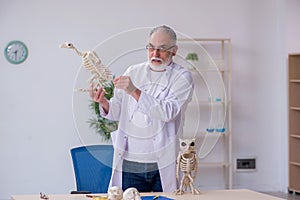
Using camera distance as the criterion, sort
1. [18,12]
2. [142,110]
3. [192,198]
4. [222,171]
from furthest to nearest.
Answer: [222,171] < [18,12] < [192,198] < [142,110]

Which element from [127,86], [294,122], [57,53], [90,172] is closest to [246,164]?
[294,122]

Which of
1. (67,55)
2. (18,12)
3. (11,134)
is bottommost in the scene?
(11,134)

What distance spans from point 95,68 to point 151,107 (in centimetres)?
28

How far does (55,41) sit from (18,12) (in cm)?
45

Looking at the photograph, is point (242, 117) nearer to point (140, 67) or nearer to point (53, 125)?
point (53, 125)

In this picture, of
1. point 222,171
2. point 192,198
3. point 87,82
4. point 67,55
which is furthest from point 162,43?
point 222,171

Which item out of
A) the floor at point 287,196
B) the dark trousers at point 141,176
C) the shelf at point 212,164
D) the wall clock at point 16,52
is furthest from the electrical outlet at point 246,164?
Result: the dark trousers at point 141,176

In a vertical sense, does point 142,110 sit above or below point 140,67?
below

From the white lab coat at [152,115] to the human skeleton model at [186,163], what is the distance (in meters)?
0.04

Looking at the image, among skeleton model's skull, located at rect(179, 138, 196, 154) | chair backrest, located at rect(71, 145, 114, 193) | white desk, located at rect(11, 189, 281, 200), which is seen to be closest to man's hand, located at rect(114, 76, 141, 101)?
skeleton model's skull, located at rect(179, 138, 196, 154)

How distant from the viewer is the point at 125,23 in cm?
616

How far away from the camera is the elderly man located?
2.54 metres

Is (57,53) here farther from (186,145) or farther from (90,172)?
(186,145)

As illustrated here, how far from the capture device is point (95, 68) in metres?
2.49
